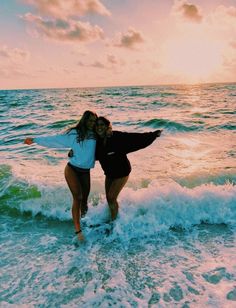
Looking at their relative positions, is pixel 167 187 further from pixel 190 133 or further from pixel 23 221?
pixel 190 133

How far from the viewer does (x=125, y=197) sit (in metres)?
6.87

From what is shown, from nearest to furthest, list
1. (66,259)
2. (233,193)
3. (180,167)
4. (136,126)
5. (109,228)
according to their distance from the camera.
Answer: (66,259) < (109,228) < (233,193) < (180,167) < (136,126)

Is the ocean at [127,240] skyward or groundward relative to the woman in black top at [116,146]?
groundward

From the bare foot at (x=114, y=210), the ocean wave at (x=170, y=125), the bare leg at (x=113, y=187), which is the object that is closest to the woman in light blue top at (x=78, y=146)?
the bare leg at (x=113, y=187)

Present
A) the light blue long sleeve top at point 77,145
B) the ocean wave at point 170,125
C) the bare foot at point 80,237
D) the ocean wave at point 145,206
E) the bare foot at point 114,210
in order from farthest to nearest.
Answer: the ocean wave at point 170,125 < the ocean wave at point 145,206 < the bare foot at point 114,210 < the bare foot at point 80,237 < the light blue long sleeve top at point 77,145

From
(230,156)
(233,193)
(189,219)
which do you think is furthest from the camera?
(230,156)

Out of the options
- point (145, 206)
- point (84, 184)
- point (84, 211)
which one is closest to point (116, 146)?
point (84, 184)

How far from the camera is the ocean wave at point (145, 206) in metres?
6.06

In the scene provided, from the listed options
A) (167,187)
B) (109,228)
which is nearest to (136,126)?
(167,187)

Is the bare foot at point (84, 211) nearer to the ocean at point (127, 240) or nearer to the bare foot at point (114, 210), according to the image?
the ocean at point (127, 240)

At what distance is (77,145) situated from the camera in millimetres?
4758

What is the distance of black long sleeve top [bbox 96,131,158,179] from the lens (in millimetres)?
4762

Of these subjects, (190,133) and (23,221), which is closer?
(23,221)

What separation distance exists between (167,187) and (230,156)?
4.42 metres
